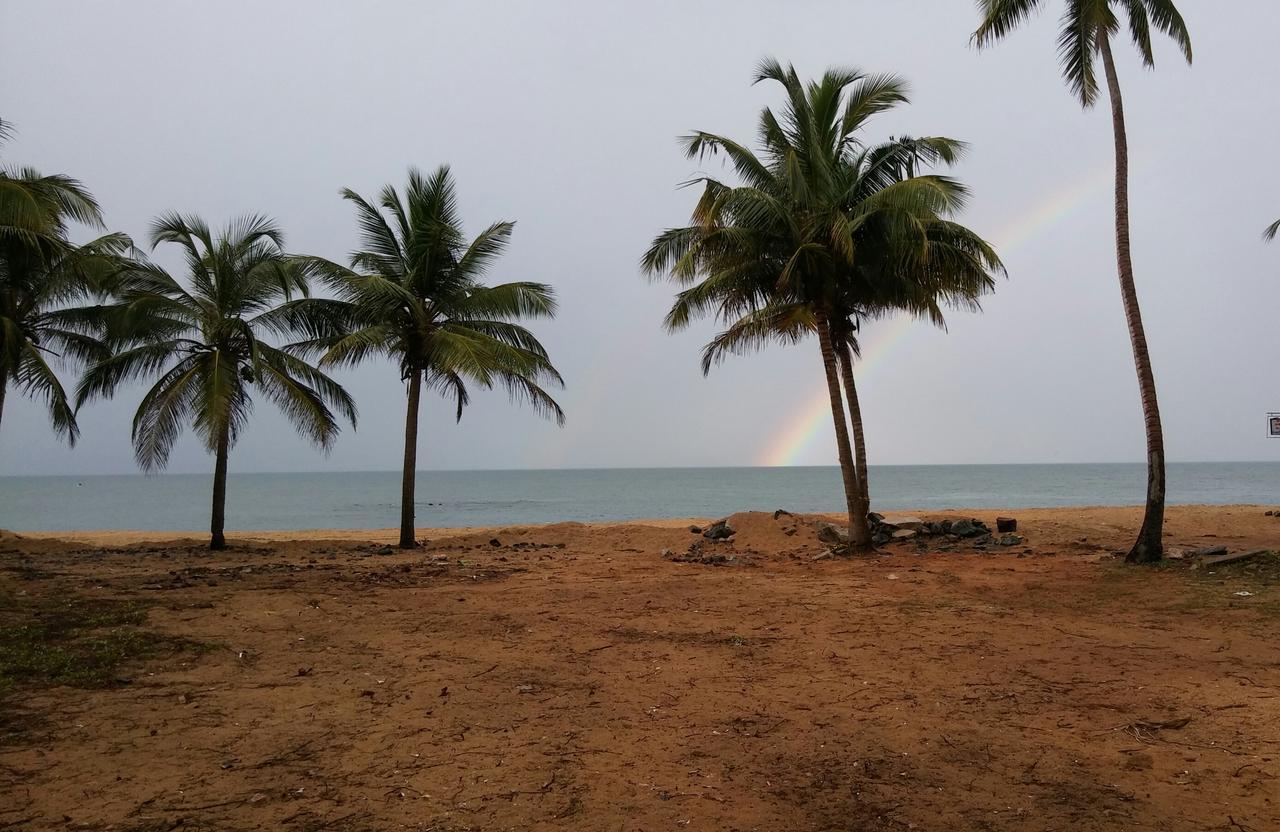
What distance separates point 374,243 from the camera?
1700 cm

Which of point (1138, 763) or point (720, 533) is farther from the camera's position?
point (720, 533)

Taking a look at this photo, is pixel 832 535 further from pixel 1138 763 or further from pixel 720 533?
pixel 1138 763

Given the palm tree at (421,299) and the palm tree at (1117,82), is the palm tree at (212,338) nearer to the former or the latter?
the palm tree at (421,299)

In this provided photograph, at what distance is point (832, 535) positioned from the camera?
15734mm

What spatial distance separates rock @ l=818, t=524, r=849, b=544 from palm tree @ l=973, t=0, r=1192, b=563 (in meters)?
5.23

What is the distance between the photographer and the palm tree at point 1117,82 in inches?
431

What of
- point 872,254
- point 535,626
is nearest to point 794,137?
point 872,254

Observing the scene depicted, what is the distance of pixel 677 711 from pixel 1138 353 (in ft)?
32.2

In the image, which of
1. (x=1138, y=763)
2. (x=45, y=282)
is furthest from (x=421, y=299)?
(x=1138, y=763)

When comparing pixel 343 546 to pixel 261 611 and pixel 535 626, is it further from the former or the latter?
pixel 535 626

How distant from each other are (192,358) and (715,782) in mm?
16294

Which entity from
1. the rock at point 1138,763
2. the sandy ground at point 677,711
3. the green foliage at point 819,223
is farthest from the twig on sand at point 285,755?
the green foliage at point 819,223

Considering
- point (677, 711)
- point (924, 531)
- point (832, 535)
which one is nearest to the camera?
point (677, 711)

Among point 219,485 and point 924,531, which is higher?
point 219,485
